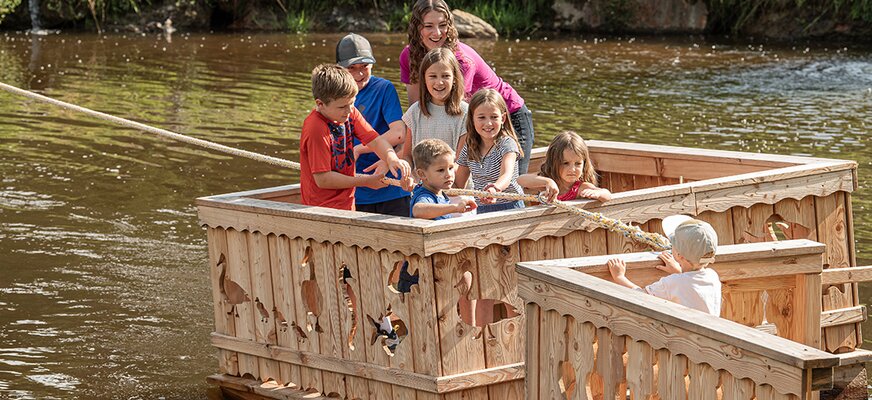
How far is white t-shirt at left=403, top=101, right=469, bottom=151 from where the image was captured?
6.72 meters

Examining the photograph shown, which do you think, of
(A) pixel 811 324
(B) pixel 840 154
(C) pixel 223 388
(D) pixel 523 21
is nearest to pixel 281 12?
(D) pixel 523 21

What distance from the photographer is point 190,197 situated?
1248 centimetres

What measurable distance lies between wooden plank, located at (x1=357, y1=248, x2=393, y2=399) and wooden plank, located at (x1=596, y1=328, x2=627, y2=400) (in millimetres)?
1448

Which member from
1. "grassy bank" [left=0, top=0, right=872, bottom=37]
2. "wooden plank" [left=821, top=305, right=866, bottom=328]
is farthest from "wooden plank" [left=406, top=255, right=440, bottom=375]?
"grassy bank" [left=0, top=0, right=872, bottom=37]

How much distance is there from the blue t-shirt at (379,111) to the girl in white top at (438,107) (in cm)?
11

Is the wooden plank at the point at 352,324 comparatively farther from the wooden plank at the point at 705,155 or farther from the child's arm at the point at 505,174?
the wooden plank at the point at 705,155

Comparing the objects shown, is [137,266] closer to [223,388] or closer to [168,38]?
[223,388]

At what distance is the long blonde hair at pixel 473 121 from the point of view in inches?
251

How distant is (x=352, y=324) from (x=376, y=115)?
1.37 meters

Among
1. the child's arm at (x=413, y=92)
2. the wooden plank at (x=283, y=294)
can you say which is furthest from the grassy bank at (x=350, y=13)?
the wooden plank at (x=283, y=294)

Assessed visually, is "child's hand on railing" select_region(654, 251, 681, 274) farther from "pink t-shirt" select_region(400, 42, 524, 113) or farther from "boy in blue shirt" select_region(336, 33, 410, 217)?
"pink t-shirt" select_region(400, 42, 524, 113)

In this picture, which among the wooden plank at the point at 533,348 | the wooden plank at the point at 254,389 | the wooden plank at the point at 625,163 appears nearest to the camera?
the wooden plank at the point at 533,348

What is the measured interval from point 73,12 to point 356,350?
2476cm

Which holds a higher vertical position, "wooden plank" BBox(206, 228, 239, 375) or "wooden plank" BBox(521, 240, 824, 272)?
"wooden plank" BBox(521, 240, 824, 272)
